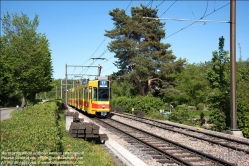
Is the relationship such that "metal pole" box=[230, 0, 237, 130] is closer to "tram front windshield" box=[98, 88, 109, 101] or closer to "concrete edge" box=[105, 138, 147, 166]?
"concrete edge" box=[105, 138, 147, 166]

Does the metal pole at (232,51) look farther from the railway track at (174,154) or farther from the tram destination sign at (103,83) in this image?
the tram destination sign at (103,83)

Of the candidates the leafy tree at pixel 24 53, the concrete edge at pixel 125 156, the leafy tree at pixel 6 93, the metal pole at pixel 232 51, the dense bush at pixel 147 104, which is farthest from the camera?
the leafy tree at pixel 6 93

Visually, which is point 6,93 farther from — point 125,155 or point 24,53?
point 125,155

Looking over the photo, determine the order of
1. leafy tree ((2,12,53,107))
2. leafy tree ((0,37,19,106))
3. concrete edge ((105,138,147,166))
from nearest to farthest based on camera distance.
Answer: concrete edge ((105,138,147,166)) < leafy tree ((2,12,53,107)) < leafy tree ((0,37,19,106))

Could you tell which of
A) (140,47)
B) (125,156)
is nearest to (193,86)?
(140,47)

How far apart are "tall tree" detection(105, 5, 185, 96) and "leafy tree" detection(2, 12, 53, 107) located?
49.6ft

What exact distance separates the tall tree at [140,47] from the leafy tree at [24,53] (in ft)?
49.6

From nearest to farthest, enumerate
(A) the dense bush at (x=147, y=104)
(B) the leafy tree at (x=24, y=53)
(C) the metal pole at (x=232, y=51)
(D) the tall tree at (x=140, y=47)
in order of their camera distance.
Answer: (C) the metal pole at (x=232, y=51) → (B) the leafy tree at (x=24, y=53) → (A) the dense bush at (x=147, y=104) → (D) the tall tree at (x=140, y=47)

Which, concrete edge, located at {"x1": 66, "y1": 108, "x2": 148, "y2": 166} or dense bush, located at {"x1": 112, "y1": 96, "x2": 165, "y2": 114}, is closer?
concrete edge, located at {"x1": 66, "y1": 108, "x2": 148, "y2": 166}

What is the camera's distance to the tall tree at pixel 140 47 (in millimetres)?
40013

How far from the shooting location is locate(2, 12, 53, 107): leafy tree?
25562mm

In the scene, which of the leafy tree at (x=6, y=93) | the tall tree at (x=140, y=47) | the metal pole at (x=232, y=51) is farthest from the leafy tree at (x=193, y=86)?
the metal pole at (x=232, y=51)

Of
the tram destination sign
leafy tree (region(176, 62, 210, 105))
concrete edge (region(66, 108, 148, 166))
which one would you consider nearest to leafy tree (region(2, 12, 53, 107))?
the tram destination sign

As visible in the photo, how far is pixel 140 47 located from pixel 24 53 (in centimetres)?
1912
